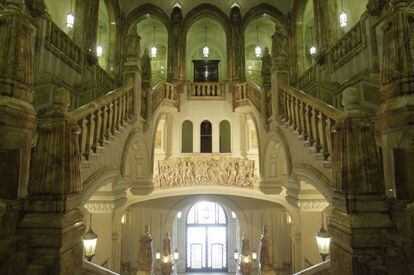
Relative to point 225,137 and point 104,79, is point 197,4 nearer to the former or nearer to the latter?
point 104,79

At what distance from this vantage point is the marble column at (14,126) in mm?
3012

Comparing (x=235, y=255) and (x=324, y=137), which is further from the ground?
(x=324, y=137)

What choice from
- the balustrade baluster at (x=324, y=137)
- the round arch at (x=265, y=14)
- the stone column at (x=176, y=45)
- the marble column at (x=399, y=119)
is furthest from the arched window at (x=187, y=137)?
the marble column at (x=399, y=119)

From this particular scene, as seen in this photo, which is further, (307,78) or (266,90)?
(307,78)

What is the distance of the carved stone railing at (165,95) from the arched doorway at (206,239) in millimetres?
7597

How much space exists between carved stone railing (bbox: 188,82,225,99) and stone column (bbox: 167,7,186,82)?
814 millimetres

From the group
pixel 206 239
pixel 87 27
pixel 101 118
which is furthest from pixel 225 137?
pixel 101 118

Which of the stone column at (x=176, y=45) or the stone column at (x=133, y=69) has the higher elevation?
the stone column at (x=176, y=45)

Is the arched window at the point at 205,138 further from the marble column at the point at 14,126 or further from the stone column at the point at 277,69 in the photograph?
the marble column at the point at 14,126

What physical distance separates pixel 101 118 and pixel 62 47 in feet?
13.6

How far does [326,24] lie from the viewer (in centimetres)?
1069

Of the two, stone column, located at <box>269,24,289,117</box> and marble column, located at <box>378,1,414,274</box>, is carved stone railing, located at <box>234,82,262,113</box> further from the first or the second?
marble column, located at <box>378,1,414,274</box>

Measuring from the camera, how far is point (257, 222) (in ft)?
48.0

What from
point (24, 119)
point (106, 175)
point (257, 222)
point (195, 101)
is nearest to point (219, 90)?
point (195, 101)
